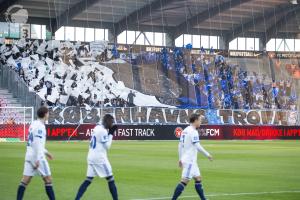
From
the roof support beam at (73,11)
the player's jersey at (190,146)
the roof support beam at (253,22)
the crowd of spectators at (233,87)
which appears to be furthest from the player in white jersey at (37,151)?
the roof support beam at (253,22)

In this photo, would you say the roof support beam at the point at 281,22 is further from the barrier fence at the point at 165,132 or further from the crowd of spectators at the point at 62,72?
the crowd of spectators at the point at 62,72

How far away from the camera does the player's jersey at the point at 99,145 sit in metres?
14.5

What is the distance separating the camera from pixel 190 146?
15.0 m

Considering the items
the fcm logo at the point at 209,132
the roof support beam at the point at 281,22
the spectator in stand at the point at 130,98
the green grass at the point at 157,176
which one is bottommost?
the green grass at the point at 157,176

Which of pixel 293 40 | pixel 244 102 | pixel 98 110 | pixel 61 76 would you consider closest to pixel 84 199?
pixel 98 110

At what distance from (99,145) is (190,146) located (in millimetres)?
1874

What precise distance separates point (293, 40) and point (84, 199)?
194 feet

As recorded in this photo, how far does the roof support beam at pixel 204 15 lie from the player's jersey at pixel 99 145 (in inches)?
2041

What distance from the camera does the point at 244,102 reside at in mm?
62312

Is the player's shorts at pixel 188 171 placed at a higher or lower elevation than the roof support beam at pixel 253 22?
lower

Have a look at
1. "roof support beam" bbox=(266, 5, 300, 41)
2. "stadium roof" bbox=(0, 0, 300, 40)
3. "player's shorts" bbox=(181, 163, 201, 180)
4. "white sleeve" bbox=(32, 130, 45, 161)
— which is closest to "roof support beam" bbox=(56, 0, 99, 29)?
"stadium roof" bbox=(0, 0, 300, 40)

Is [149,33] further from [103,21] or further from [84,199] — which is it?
[84,199]

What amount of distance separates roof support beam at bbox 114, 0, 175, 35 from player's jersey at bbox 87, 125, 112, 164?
50.0m

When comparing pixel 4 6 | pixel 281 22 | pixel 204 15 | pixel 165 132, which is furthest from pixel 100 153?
pixel 281 22
